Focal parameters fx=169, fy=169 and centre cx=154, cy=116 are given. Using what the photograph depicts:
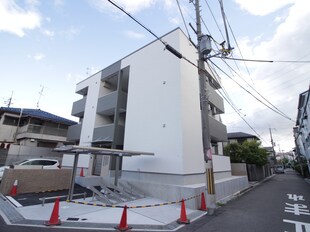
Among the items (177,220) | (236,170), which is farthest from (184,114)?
(236,170)

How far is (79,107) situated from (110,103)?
215 inches

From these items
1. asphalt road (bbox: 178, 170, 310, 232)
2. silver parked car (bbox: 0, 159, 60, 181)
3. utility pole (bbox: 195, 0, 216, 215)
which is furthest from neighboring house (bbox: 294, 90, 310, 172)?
silver parked car (bbox: 0, 159, 60, 181)

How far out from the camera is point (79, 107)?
17.7 metres

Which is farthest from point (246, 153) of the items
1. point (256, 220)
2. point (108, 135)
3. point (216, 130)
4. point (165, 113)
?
point (108, 135)

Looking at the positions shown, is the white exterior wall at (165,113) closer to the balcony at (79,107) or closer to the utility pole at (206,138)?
the utility pole at (206,138)

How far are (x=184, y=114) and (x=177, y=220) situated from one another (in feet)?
17.7

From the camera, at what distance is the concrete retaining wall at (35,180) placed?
877 centimetres

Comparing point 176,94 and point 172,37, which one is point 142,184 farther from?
point 172,37

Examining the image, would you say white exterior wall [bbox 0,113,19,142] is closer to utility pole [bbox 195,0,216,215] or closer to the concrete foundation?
the concrete foundation

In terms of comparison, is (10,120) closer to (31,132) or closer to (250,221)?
(31,132)

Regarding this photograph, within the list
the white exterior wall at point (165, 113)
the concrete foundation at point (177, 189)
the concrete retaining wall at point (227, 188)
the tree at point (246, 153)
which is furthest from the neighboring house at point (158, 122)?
the tree at point (246, 153)

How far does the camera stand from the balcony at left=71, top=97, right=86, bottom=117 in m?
17.3

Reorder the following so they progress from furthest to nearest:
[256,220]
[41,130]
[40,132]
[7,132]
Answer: [7,132] < [41,130] < [40,132] < [256,220]

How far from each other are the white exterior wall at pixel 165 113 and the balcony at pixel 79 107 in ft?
22.9
